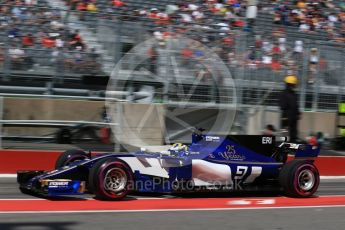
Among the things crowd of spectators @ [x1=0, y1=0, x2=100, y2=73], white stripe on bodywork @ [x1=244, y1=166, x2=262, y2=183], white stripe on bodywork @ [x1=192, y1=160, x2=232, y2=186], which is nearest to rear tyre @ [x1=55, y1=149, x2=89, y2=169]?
white stripe on bodywork @ [x1=192, y1=160, x2=232, y2=186]

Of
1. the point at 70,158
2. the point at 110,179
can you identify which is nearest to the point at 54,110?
the point at 70,158

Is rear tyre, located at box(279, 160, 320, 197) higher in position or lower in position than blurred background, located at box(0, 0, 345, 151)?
lower

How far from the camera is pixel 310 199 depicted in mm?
7684

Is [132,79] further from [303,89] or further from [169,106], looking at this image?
[303,89]

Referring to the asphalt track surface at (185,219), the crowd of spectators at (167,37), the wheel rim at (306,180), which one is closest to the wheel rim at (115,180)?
the asphalt track surface at (185,219)

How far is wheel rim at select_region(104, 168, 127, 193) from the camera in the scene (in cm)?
657

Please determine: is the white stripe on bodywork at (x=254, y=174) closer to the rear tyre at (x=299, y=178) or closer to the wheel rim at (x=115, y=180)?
the rear tyre at (x=299, y=178)

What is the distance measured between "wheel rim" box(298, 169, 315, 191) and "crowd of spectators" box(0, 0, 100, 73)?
5.38m

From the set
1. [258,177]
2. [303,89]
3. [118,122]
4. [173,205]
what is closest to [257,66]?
[303,89]

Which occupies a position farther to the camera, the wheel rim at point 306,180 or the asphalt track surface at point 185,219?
the wheel rim at point 306,180

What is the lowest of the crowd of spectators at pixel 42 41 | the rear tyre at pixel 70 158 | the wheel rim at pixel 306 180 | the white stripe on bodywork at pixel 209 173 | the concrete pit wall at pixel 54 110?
the wheel rim at pixel 306 180

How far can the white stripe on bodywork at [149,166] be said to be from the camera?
22.6 ft

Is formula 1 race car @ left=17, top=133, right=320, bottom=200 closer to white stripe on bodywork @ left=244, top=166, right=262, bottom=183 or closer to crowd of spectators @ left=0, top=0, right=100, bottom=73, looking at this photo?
white stripe on bodywork @ left=244, top=166, right=262, bottom=183

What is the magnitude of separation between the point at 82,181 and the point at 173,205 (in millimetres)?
1191
